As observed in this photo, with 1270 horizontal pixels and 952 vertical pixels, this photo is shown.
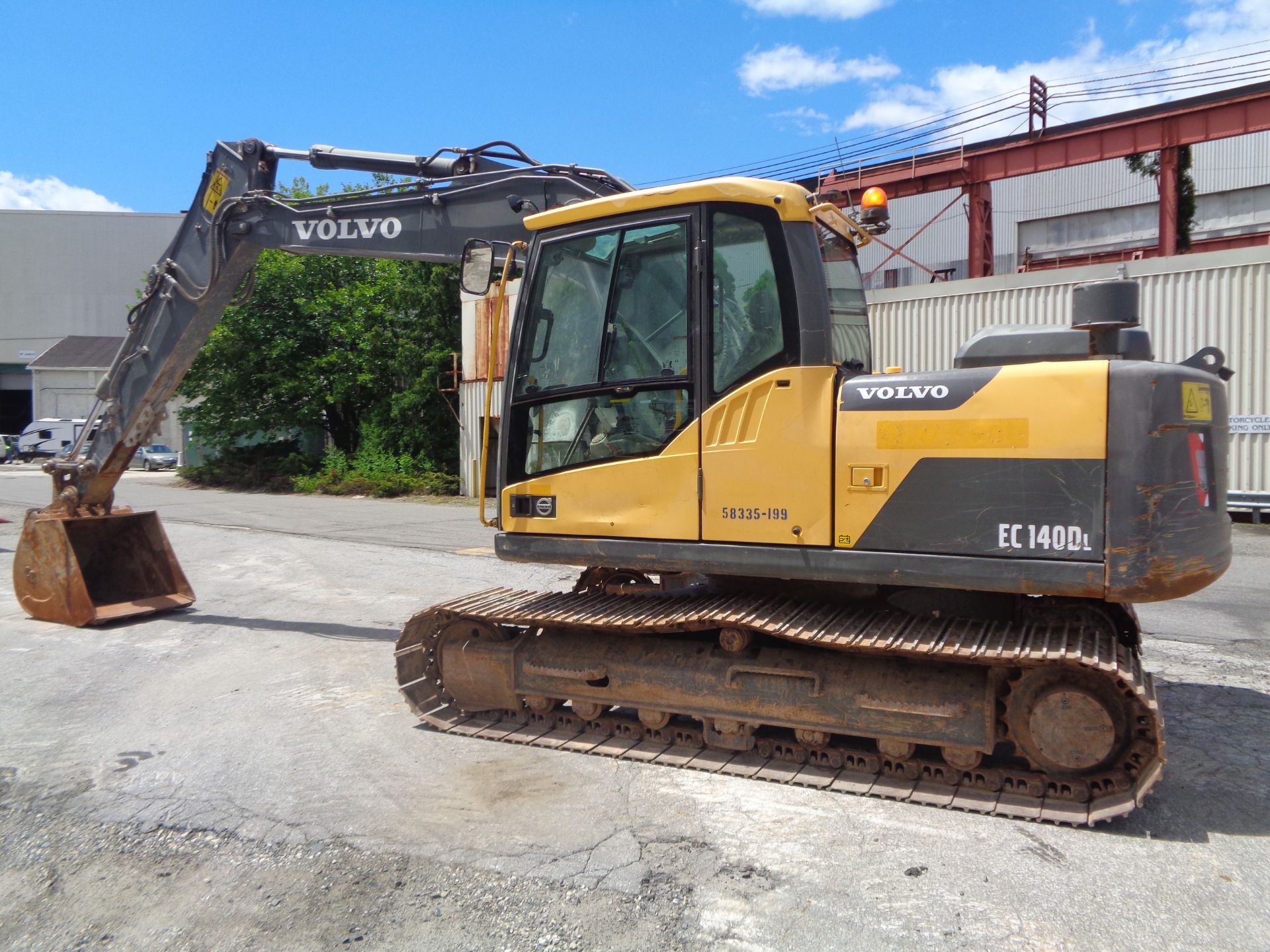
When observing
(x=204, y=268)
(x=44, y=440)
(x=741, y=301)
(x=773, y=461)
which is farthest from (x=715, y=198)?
(x=44, y=440)

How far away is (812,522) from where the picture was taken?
4.35 m

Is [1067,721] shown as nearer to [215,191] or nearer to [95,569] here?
[215,191]

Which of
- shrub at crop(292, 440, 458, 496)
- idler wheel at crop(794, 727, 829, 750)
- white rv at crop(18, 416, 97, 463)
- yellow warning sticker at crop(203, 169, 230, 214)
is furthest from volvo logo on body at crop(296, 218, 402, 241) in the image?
white rv at crop(18, 416, 97, 463)

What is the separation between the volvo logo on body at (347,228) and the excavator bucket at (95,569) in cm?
337

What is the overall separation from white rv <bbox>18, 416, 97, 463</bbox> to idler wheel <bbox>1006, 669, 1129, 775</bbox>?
156ft

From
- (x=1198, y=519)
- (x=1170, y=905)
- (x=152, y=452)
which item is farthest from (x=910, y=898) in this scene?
(x=152, y=452)

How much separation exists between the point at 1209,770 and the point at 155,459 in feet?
141

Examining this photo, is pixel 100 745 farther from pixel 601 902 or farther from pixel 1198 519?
pixel 1198 519

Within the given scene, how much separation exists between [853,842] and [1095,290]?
8.47 ft

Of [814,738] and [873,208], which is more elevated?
[873,208]

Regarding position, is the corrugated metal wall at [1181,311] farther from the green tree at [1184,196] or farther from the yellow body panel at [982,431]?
the yellow body panel at [982,431]

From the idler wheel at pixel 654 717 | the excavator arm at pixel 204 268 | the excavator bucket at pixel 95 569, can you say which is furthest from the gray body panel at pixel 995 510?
the excavator bucket at pixel 95 569

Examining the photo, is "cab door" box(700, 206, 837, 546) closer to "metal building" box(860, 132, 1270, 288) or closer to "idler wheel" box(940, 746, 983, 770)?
"idler wheel" box(940, 746, 983, 770)

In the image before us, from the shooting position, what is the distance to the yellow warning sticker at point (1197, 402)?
12.7 feet
